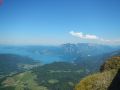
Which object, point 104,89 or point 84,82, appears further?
point 84,82

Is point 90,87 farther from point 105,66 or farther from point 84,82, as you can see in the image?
point 105,66

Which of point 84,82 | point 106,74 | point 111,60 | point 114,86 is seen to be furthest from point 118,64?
point 114,86

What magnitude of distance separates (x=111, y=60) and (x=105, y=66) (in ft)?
3.96

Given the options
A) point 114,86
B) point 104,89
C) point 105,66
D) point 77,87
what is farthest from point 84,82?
point 105,66

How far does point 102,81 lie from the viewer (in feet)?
67.7

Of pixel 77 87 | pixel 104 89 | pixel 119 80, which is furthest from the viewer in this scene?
pixel 77 87

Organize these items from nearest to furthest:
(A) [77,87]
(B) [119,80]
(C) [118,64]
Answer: (B) [119,80]
(A) [77,87]
(C) [118,64]

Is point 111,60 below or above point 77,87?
above

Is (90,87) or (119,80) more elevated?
(119,80)

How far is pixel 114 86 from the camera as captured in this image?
57.4 ft

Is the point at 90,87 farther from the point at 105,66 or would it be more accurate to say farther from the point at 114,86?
the point at 105,66

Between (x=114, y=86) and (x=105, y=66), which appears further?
(x=105, y=66)

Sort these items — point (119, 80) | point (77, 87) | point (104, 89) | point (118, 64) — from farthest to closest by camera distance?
1. point (118, 64)
2. point (77, 87)
3. point (104, 89)
4. point (119, 80)

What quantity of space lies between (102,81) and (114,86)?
3151mm
